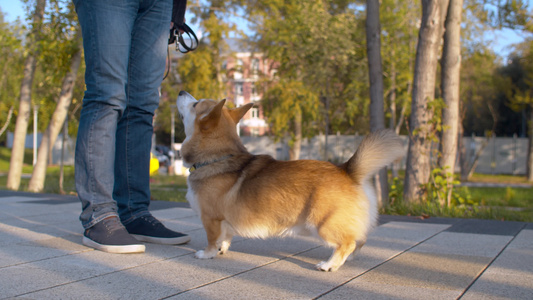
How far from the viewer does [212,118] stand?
9.56 feet

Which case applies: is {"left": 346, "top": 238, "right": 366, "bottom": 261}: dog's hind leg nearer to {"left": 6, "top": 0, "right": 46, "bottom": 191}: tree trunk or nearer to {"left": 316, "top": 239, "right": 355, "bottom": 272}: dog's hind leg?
{"left": 316, "top": 239, "right": 355, "bottom": 272}: dog's hind leg

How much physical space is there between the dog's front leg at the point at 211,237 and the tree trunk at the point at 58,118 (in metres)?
7.89

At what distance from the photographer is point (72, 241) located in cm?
295

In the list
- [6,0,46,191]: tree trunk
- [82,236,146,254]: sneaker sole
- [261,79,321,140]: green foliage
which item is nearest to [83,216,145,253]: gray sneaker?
[82,236,146,254]: sneaker sole

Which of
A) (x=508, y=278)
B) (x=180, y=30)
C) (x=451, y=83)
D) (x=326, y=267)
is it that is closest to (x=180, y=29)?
(x=180, y=30)

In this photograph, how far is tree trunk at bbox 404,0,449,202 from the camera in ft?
19.0

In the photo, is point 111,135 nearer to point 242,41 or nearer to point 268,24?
point 268,24

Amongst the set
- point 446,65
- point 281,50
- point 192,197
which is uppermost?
point 281,50

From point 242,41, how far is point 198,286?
1977 centimetres

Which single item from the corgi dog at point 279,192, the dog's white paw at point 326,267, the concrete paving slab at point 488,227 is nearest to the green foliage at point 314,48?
the concrete paving slab at point 488,227

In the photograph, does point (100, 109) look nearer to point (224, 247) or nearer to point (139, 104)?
point (139, 104)

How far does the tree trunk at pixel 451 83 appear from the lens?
19.8 ft

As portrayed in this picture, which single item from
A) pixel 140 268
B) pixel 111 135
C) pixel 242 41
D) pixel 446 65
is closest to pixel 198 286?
pixel 140 268

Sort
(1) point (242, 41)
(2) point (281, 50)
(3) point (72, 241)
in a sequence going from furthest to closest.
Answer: (1) point (242, 41), (2) point (281, 50), (3) point (72, 241)
